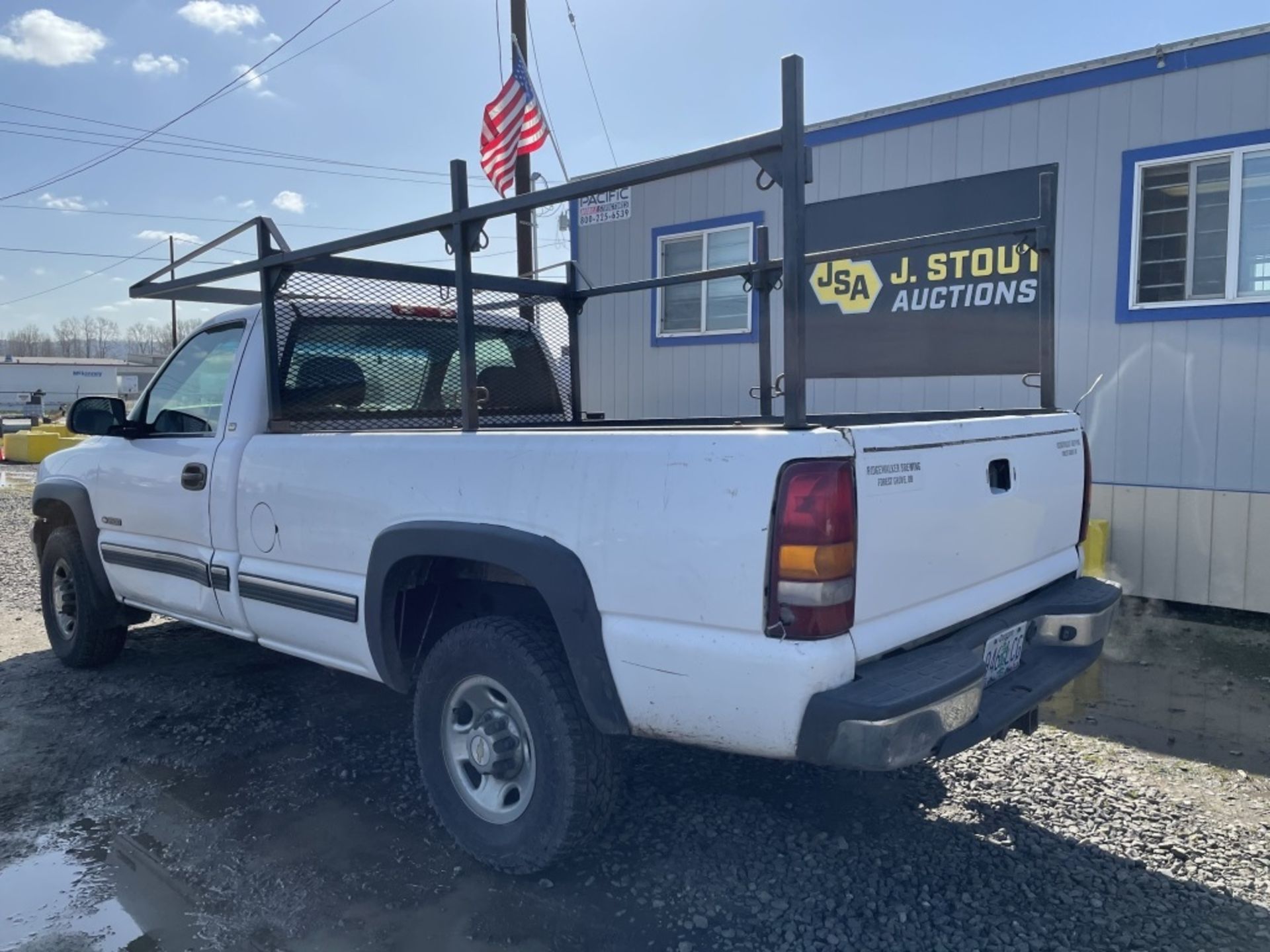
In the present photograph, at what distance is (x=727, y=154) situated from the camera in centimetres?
272

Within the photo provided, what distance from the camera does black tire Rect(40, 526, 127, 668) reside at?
5.15 metres

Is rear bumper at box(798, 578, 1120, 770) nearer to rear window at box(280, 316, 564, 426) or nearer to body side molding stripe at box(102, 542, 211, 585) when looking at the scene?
rear window at box(280, 316, 564, 426)

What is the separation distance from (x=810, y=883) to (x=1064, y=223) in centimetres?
550

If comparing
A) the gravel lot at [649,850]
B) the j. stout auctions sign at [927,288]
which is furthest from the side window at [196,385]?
the j. stout auctions sign at [927,288]

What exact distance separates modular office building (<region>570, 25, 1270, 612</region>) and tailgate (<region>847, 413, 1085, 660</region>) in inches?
96.7

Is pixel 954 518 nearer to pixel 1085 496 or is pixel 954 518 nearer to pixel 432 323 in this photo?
pixel 1085 496

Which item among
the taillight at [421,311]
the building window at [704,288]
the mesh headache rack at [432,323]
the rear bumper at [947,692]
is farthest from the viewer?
the building window at [704,288]

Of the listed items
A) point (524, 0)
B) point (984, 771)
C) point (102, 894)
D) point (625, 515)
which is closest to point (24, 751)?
point (102, 894)

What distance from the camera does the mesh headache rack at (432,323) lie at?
3.41m

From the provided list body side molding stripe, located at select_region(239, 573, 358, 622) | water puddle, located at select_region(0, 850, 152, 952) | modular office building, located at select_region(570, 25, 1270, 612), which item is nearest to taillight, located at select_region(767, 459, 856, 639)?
body side molding stripe, located at select_region(239, 573, 358, 622)

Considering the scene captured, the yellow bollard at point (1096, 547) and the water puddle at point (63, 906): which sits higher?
the yellow bollard at point (1096, 547)

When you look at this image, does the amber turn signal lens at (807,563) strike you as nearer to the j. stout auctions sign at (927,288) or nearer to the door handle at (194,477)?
the door handle at (194,477)

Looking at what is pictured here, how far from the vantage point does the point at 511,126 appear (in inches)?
455

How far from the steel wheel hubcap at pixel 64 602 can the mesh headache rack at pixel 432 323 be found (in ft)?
5.46
